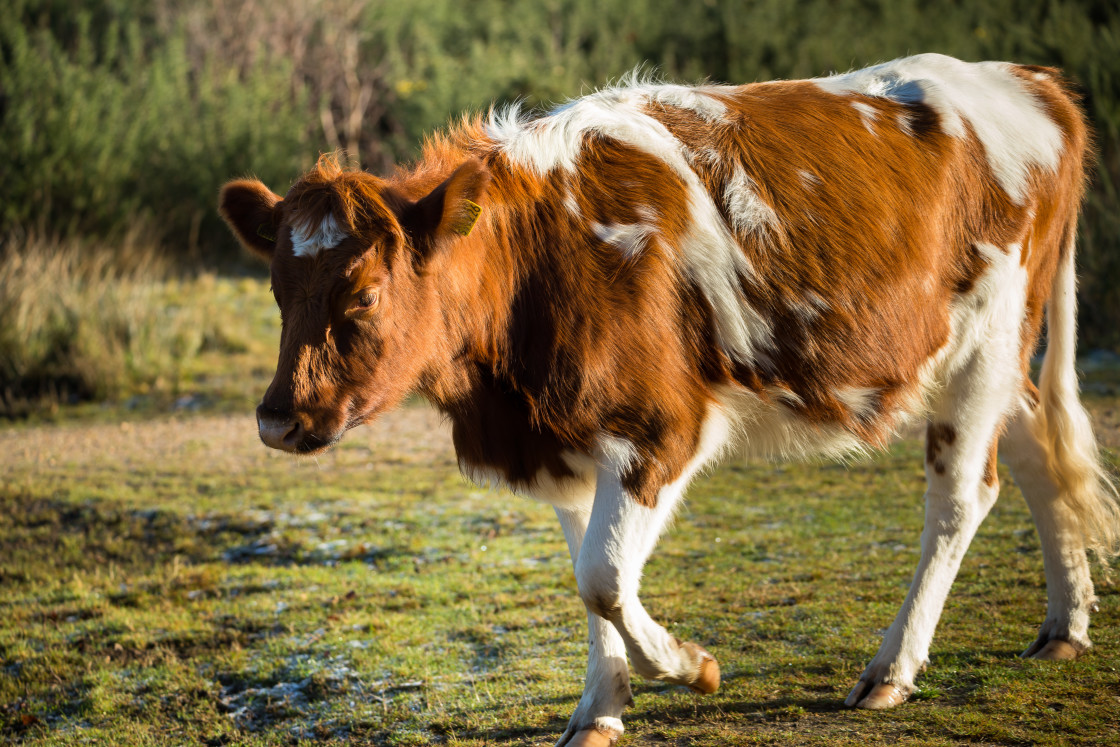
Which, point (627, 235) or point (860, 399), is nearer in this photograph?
point (627, 235)

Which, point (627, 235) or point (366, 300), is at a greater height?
point (627, 235)

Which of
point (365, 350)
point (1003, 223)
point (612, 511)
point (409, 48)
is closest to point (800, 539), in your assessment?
point (1003, 223)

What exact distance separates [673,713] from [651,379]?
1.29 meters

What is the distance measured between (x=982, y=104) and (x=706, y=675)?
7.69 feet

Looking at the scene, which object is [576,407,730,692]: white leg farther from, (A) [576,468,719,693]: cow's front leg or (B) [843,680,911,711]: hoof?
(B) [843,680,911,711]: hoof

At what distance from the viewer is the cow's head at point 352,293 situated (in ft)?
9.95

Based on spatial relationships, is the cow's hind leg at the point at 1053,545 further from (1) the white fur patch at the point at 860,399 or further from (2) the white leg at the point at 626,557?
(2) the white leg at the point at 626,557

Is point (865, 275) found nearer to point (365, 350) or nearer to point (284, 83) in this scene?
point (365, 350)

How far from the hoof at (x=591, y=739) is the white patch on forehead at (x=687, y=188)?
133 cm

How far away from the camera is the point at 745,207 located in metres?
3.47

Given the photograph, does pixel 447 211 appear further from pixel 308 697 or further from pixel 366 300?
pixel 308 697

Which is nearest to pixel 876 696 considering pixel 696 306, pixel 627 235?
pixel 696 306

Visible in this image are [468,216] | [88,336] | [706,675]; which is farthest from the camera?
[88,336]

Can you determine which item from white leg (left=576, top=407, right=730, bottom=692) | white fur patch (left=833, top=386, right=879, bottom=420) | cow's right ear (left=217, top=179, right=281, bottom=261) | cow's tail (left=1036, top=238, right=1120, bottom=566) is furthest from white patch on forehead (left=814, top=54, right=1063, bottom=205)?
cow's right ear (left=217, top=179, right=281, bottom=261)
